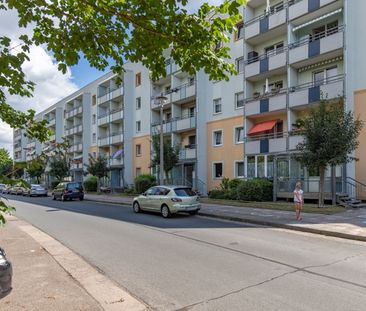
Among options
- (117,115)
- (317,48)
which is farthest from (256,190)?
(117,115)

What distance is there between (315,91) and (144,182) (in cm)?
1830

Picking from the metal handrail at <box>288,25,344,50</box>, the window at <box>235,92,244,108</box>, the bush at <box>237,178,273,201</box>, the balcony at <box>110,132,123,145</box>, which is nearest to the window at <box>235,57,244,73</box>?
the window at <box>235,92,244,108</box>

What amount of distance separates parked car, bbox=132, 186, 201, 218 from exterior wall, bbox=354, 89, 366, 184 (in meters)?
9.89

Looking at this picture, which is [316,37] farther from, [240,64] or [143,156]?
[143,156]

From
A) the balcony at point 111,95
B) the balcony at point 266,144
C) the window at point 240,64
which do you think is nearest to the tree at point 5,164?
the balcony at point 266,144

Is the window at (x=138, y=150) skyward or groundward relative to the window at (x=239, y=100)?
groundward

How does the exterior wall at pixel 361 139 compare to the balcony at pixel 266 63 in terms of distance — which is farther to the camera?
the balcony at pixel 266 63

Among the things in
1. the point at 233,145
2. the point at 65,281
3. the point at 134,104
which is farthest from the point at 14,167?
the point at 134,104

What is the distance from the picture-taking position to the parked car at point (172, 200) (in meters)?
18.7

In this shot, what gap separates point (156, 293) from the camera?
646cm

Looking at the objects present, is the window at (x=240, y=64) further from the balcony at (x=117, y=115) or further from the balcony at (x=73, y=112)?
the balcony at (x=73, y=112)

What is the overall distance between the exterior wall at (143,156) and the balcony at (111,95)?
647 centimetres

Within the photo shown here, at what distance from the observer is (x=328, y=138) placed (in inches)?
750

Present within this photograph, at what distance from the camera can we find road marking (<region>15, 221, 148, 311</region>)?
584 centimetres
